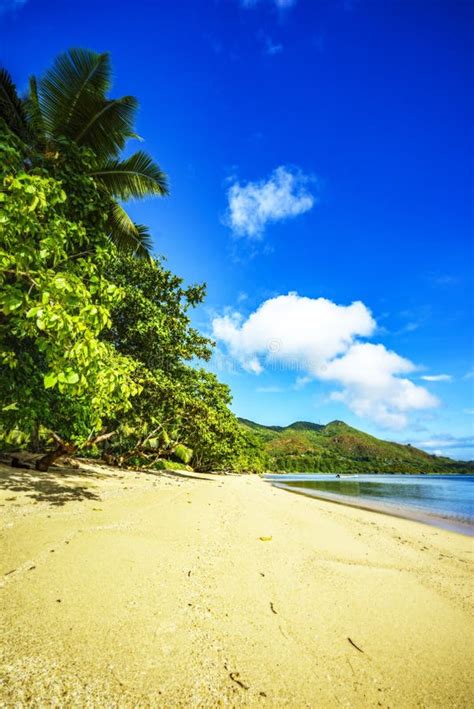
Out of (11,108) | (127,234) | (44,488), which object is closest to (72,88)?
(11,108)

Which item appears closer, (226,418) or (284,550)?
(284,550)

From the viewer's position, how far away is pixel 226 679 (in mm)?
2330

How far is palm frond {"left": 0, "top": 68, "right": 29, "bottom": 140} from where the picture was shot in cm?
906

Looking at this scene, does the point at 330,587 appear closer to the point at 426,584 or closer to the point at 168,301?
the point at 426,584

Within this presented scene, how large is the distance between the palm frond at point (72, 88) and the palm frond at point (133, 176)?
1.37 meters

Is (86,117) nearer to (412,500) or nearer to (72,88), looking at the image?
(72,88)

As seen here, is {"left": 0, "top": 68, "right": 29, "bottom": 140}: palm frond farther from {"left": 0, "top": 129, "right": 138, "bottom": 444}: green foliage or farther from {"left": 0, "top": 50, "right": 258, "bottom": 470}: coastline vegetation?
{"left": 0, "top": 129, "right": 138, "bottom": 444}: green foliage

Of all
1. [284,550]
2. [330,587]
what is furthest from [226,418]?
[330,587]

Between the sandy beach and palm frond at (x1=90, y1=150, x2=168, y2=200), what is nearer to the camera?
the sandy beach

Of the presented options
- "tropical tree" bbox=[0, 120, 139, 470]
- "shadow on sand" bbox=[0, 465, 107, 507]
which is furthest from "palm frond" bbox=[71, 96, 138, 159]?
"shadow on sand" bbox=[0, 465, 107, 507]

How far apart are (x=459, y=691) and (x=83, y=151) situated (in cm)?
1031

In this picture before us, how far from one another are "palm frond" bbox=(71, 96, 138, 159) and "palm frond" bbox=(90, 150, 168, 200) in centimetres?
50

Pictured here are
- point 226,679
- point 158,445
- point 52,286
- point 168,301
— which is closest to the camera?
point 226,679

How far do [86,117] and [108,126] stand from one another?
65cm
